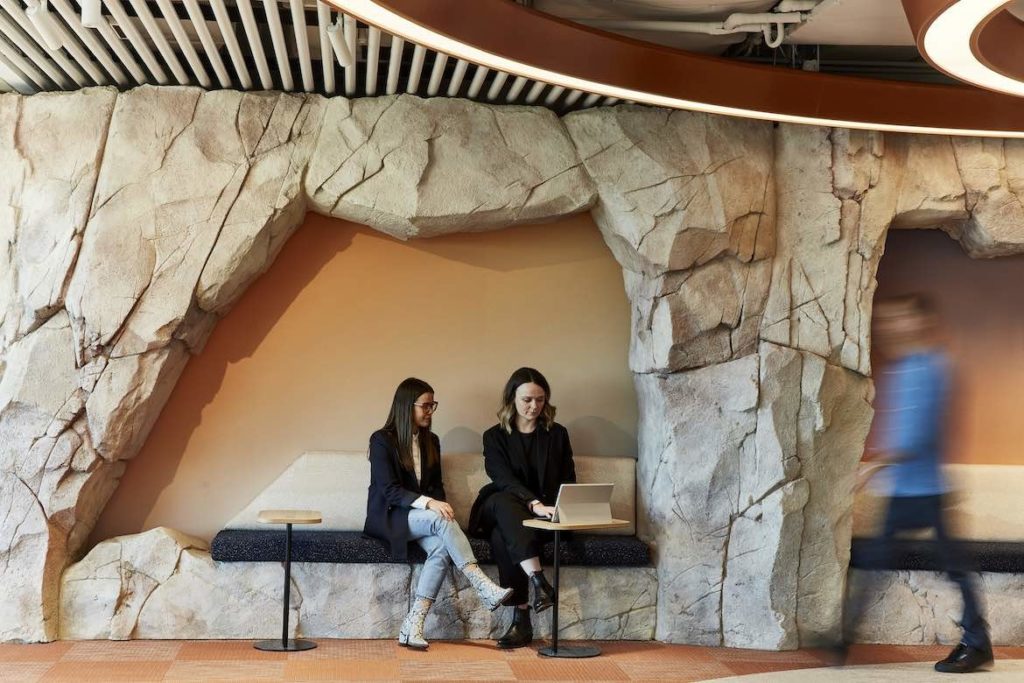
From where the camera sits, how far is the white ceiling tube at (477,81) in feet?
18.8

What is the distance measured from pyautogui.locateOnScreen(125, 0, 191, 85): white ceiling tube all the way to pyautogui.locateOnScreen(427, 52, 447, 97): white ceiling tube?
1348 millimetres

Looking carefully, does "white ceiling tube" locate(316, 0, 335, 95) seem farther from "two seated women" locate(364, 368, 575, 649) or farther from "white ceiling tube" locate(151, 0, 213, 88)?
"two seated women" locate(364, 368, 575, 649)

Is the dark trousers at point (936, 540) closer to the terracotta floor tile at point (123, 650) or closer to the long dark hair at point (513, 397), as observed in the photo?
the long dark hair at point (513, 397)

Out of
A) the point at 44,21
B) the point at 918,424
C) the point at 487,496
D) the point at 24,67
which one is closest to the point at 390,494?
the point at 487,496

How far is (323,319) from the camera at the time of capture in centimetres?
662

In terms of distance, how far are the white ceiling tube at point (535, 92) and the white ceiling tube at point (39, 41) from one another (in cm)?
248

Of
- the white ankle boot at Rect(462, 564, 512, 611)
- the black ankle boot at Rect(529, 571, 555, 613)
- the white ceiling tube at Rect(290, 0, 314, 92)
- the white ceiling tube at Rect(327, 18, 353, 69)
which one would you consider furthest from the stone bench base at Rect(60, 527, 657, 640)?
the white ceiling tube at Rect(327, 18, 353, 69)

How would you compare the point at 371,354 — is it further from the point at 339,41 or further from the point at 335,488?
the point at 339,41

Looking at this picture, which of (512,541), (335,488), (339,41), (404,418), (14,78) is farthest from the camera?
(335,488)

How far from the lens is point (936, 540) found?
4.66 meters

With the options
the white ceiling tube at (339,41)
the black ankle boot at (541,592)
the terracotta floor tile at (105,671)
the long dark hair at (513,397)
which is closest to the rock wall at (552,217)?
the terracotta floor tile at (105,671)

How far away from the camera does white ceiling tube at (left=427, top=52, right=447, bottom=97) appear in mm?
5548

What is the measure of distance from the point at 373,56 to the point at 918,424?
318 cm

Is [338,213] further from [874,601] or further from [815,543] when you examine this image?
[874,601]
